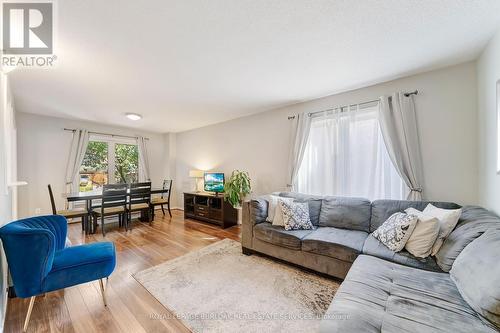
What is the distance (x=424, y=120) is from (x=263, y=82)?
2057 mm

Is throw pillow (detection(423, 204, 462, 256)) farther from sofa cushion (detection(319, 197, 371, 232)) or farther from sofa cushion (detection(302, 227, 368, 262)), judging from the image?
sofa cushion (detection(319, 197, 371, 232))

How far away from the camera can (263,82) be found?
8.91 feet

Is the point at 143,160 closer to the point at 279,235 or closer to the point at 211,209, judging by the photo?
the point at 211,209

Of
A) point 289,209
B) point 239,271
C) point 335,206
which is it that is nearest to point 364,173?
point 335,206

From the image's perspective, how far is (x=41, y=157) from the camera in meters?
4.30

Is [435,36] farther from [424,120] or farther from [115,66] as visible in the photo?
[115,66]

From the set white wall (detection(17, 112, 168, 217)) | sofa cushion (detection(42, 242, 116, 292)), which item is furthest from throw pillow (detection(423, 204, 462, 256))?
white wall (detection(17, 112, 168, 217))

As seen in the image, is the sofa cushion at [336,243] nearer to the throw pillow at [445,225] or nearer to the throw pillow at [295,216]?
the throw pillow at [295,216]

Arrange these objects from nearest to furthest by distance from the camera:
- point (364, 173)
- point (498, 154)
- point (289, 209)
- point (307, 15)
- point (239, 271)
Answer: point (307, 15)
point (498, 154)
point (239, 271)
point (289, 209)
point (364, 173)

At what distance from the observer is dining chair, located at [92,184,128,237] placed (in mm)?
3730

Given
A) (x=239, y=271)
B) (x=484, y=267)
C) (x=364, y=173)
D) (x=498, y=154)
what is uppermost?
(x=498, y=154)

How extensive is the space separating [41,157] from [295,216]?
213 inches

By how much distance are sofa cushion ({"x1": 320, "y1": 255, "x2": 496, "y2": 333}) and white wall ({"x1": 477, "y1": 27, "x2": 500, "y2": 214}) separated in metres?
1.09

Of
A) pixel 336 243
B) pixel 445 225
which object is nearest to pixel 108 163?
pixel 336 243
